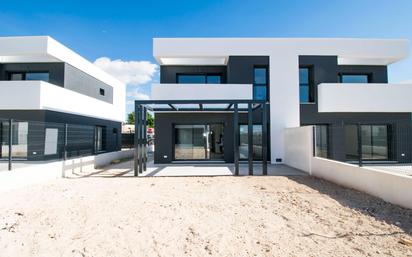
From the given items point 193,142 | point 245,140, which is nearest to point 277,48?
point 245,140

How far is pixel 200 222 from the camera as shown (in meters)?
3.76

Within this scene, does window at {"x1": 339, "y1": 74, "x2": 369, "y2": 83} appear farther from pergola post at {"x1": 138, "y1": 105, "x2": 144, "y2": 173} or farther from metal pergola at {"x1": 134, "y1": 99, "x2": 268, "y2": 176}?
pergola post at {"x1": 138, "y1": 105, "x2": 144, "y2": 173}

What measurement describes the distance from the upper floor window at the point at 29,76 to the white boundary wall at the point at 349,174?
43.6 feet

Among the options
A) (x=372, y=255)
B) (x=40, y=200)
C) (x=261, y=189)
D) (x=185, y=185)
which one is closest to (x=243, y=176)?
(x=261, y=189)

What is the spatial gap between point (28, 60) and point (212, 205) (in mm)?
12465

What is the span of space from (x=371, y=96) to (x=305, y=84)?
308 cm

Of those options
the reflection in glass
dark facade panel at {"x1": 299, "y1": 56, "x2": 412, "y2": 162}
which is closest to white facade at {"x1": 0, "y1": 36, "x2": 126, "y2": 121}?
the reflection in glass

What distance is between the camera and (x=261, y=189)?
6.00 meters

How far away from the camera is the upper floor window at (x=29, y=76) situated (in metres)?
11.2

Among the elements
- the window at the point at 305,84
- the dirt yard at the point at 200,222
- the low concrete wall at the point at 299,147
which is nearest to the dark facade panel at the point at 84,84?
the dirt yard at the point at 200,222

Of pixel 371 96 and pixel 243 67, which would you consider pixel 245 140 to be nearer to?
pixel 243 67

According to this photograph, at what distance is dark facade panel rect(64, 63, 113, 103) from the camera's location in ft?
37.0

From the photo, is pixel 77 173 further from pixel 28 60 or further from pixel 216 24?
pixel 216 24

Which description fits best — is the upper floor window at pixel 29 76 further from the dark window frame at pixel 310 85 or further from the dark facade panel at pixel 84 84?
the dark window frame at pixel 310 85
